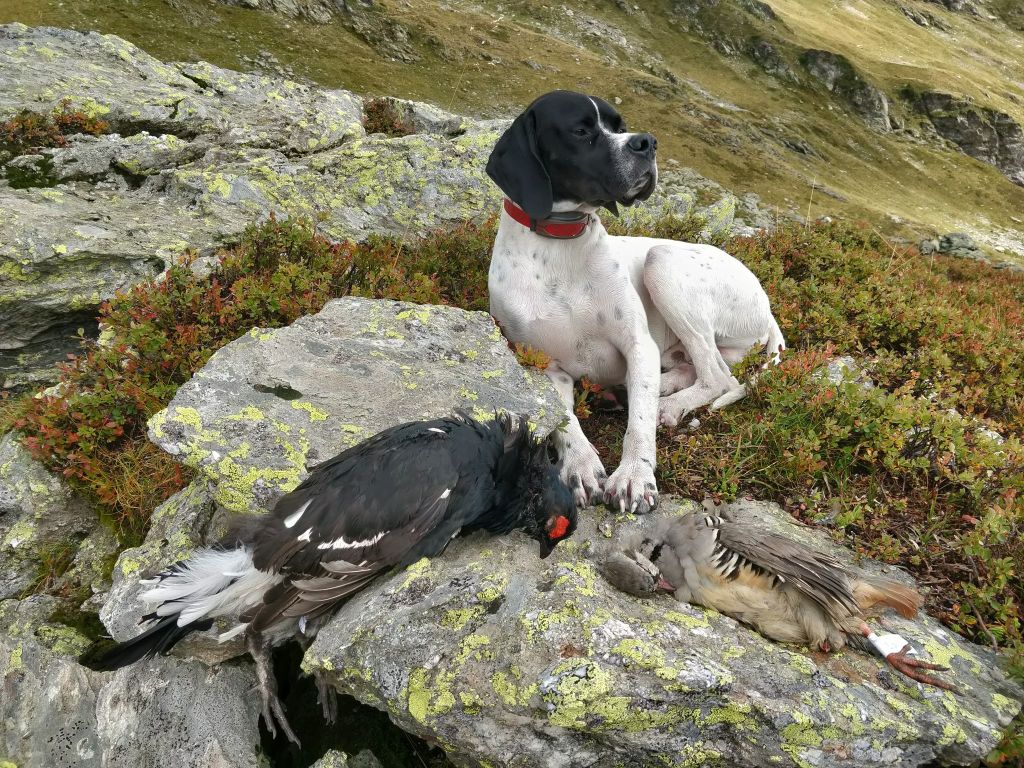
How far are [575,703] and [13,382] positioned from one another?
582 cm

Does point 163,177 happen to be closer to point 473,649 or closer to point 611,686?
point 473,649

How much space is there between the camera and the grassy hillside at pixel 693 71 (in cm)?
2586

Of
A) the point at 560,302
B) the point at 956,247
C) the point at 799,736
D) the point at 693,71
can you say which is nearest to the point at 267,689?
the point at 799,736

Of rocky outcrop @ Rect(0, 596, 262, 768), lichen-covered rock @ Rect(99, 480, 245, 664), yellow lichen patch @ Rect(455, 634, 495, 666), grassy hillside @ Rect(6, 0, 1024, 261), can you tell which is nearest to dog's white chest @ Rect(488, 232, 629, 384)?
lichen-covered rock @ Rect(99, 480, 245, 664)

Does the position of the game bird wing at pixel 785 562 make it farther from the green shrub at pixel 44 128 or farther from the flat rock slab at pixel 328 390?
the green shrub at pixel 44 128

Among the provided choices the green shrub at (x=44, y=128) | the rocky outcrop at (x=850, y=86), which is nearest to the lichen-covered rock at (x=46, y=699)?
the green shrub at (x=44, y=128)

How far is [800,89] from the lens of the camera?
54.8 meters

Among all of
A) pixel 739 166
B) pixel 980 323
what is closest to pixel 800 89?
pixel 739 166

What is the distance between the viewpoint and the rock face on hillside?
5.69 meters

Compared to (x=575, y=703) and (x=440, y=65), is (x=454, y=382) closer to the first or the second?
(x=575, y=703)

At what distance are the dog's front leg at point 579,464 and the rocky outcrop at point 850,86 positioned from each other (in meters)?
61.1

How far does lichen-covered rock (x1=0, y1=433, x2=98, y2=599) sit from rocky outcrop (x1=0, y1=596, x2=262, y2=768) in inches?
31.5

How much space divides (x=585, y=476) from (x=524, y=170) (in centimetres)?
218

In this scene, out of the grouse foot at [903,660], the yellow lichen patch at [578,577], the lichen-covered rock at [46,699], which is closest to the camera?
the grouse foot at [903,660]
